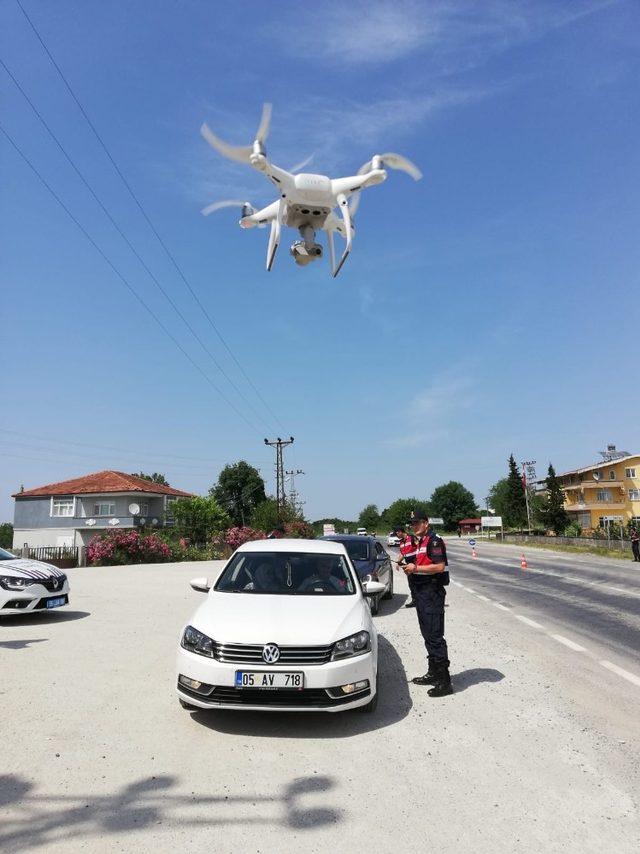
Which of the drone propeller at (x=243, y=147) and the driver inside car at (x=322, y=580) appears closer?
the driver inside car at (x=322, y=580)

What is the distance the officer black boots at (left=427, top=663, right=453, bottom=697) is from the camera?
18.9 feet

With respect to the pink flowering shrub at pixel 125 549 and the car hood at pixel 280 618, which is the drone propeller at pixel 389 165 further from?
the pink flowering shrub at pixel 125 549

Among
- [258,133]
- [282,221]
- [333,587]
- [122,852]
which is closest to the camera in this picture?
[122,852]

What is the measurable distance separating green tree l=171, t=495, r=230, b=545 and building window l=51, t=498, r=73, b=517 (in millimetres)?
13857

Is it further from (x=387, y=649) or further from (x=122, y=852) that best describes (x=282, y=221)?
(x=122, y=852)

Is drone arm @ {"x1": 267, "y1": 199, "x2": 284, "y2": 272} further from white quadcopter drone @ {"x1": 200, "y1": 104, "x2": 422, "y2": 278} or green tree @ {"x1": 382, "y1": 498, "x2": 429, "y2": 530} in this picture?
green tree @ {"x1": 382, "y1": 498, "x2": 429, "y2": 530}

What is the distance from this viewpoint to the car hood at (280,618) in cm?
470

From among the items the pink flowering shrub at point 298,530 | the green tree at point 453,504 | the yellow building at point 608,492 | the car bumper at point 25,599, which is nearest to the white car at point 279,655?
the car bumper at point 25,599

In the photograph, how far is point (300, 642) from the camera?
4.64 meters

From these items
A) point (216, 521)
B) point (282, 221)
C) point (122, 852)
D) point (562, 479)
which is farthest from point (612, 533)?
point (562, 479)

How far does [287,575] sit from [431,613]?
1.48 m

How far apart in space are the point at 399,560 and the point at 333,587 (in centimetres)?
82

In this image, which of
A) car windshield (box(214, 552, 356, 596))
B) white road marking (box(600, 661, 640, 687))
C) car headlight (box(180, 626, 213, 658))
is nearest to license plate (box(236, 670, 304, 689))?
car headlight (box(180, 626, 213, 658))

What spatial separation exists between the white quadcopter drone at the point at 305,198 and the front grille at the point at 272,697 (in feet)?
31.2
